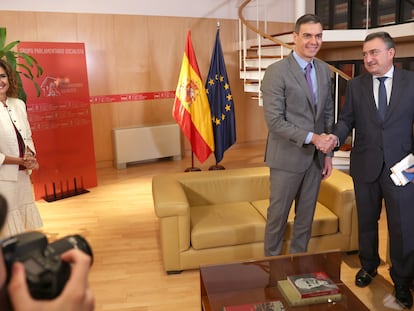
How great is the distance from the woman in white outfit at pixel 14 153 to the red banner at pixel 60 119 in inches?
59.3

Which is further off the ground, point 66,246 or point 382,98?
point 382,98

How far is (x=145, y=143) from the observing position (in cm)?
614

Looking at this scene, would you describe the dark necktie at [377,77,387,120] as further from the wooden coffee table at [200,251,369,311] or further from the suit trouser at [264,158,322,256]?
the wooden coffee table at [200,251,369,311]

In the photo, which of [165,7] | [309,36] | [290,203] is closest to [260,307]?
[290,203]

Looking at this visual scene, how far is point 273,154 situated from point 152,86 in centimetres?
427

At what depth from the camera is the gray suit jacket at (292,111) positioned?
2219mm

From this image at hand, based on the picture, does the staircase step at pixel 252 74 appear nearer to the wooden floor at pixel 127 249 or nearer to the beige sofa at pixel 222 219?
the wooden floor at pixel 127 249

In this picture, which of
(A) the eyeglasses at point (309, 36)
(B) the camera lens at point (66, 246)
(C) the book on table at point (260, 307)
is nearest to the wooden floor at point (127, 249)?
(C) the book on table at point (260, 307)

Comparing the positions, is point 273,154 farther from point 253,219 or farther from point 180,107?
point 180,107

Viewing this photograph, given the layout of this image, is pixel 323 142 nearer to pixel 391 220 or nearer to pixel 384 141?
pixel 384 141

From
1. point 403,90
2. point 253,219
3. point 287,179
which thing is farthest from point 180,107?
point 403,90

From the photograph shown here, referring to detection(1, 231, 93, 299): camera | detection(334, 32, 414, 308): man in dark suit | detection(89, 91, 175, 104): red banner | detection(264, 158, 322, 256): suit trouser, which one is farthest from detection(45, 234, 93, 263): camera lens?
detection(89, 91, 175, 104): red banner

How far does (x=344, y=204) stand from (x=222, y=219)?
34.5 inches

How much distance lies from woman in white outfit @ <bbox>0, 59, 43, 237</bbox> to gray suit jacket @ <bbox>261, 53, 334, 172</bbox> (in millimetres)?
1794
